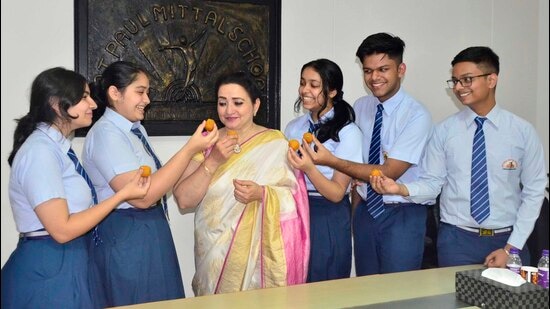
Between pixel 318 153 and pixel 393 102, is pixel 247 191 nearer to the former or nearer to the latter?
pixel 318 153

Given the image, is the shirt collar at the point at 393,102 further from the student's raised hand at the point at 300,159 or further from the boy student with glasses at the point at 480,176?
the student's raised hand at the point at 300,159

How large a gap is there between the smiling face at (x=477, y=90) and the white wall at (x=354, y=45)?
2.85ft

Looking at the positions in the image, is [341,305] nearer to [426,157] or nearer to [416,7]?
[426,157]

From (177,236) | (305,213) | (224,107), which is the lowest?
(177,236)

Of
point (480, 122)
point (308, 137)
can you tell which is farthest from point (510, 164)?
point (308, 137)

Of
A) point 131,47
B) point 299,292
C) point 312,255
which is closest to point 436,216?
point 312,255

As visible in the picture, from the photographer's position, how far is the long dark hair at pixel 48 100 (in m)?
2.00

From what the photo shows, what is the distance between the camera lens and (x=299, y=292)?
1872mm

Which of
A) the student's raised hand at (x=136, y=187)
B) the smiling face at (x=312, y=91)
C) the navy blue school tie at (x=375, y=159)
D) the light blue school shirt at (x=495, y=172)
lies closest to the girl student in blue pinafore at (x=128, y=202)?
the student's raised hand at (x=136, y=187)

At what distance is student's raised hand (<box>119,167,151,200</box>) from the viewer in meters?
1.99

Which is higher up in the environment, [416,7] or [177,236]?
[416,7]

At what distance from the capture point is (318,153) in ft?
8.02

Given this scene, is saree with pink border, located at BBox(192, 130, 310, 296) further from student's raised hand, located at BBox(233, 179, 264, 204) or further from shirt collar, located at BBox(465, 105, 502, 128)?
shirt collar, located at BBox(465, 105, 502, 128)

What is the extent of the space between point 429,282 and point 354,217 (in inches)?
33.6
